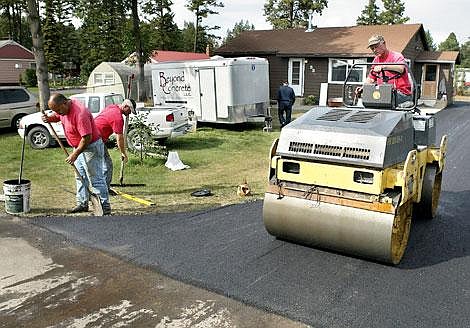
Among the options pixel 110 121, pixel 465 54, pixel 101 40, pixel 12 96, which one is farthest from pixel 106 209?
pixel 465 54

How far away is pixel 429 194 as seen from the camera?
6.51 metres

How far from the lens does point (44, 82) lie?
15.3 m

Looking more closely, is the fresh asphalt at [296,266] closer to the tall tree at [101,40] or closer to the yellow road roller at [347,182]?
the yellow road roller at [347,182]

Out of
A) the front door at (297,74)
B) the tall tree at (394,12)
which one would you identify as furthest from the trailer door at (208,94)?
the tall tree at (394,12)

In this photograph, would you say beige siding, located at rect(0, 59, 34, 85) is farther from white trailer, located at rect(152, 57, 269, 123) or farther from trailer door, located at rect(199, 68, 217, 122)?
trailer door, located at rect(199, 68, 217, 122)

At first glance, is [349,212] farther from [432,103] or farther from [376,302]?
[432,103]

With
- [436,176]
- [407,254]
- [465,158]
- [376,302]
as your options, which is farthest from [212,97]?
[376,302]

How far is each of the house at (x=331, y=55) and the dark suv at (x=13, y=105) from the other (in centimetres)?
1497

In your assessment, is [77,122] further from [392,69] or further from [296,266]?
[392,69]

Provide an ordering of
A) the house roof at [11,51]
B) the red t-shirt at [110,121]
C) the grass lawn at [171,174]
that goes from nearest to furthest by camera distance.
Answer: the grass lawn at [171,174], the red t-shirt at [110,121], the house roof at [11,51]

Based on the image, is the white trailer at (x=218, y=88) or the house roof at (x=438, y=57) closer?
the white trailer at (x=218, y=88)

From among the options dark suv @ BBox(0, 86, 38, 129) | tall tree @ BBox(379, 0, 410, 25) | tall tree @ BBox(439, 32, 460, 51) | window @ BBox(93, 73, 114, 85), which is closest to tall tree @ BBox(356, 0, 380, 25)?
tall tree @ BBox(379, 0, 410, 25)

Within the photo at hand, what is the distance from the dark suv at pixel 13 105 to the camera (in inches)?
625

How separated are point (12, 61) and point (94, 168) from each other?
177ft
